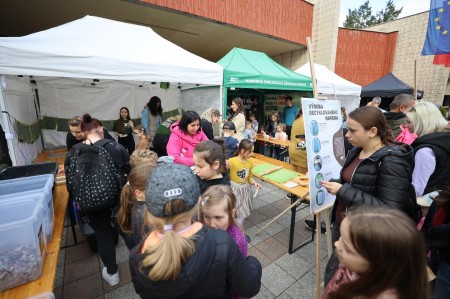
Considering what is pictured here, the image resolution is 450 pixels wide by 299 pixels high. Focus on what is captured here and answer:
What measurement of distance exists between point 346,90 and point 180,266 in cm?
831

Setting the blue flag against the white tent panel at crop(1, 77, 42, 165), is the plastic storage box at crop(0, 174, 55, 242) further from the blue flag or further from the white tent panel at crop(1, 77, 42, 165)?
the blue flag

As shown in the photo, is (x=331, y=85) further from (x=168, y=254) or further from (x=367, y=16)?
(x=367, y=16)

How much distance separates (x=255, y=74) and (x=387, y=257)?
197 inches

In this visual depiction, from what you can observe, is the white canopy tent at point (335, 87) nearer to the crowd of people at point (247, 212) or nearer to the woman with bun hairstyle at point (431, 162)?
the crowd of people at point (247, 212)

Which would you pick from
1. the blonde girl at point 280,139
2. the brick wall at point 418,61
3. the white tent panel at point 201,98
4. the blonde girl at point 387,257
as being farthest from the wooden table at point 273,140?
the brick wall at point 418,61

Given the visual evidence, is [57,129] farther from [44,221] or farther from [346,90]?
[346,90]

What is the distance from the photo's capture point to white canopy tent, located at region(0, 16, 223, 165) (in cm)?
292

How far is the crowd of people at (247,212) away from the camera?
75cm

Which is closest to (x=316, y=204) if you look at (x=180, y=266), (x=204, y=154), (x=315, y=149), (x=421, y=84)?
(x=315, y=149)

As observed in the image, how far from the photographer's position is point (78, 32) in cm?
372

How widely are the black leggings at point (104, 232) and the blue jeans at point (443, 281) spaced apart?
257 centimetres

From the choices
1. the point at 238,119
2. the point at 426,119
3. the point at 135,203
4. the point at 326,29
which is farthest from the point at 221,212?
the point at 326,29

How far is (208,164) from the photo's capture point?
5.98ft

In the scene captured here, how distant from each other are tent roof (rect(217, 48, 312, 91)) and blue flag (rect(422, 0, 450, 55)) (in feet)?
8.68
